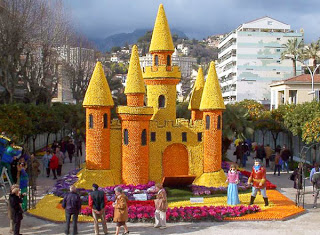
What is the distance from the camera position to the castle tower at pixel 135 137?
1997 cm

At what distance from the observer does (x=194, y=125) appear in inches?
830

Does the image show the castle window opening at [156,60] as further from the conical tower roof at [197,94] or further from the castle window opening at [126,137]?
the castle window opening at [126,137]

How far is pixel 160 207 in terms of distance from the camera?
13.8m

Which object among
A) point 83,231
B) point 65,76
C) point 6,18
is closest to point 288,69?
point 65,76

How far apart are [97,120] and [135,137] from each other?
2.05 metres

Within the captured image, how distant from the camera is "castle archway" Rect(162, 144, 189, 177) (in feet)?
69.5

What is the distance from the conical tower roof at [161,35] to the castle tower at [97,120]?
11.8 ft

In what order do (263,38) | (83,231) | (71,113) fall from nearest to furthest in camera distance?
1. (83,231)
2. (71,113)
3. (263,38)

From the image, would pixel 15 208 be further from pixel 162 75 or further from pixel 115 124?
pixel 162 75

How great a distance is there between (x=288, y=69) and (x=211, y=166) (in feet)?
176

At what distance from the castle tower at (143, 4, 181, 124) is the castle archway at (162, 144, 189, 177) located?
5.32ft

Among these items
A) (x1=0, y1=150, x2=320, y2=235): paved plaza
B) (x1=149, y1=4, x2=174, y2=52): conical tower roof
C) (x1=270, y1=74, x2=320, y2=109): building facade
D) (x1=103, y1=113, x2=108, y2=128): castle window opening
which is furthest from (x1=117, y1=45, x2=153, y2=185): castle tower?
(x1=270, y1=74, x2=320, y2=109): building facade

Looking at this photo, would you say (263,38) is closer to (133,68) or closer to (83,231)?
(133,68)

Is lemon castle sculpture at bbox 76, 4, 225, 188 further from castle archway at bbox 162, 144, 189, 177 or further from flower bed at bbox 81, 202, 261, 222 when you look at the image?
flower bed at bbox 81, 202, 261, 222
